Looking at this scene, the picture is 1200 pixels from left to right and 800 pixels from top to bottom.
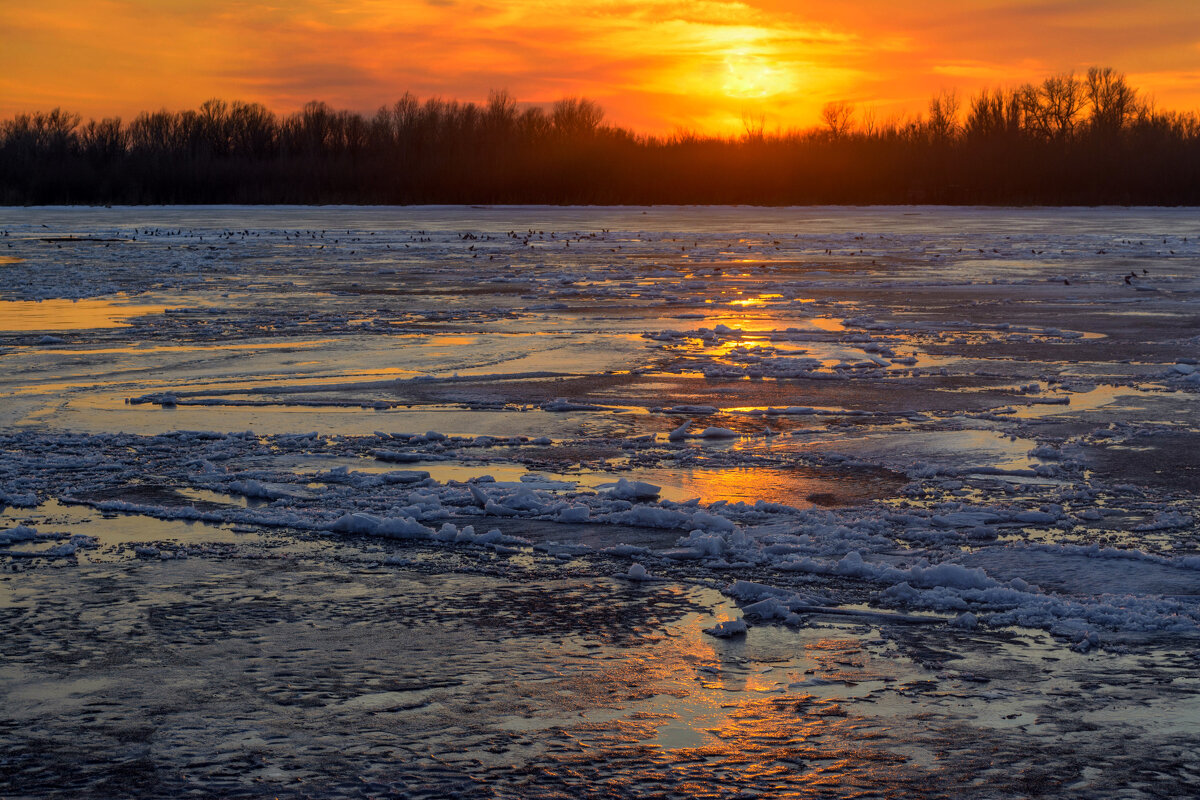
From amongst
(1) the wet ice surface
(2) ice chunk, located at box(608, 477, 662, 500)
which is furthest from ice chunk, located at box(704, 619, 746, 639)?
(2) ice chunk, located at box(608, 477, 662, 500)

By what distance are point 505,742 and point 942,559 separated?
2.46 meters

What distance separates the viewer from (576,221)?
5431cm

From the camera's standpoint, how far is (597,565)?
498 centimetres

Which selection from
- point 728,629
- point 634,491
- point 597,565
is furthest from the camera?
point 634,491

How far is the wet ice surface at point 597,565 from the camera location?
10.5ft

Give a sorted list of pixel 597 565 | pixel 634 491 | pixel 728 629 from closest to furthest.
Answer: pixel 728 629, pixel 597 565, pixel 634 491

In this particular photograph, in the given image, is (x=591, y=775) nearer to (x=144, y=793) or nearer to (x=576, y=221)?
(x=144, y=793)

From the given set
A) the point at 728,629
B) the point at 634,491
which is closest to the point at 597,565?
the point at 728,629

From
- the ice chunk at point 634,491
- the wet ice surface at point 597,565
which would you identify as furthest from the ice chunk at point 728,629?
the ice chunk at point 634,491

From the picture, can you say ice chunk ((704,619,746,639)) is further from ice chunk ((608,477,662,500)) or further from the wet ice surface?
ice chunk ((608,477,662,500))

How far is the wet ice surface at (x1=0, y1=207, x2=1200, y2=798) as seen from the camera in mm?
3195

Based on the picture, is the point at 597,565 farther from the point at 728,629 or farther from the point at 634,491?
the point at 634,491

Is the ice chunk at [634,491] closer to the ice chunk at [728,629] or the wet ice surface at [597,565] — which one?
the wet ice surface at [597,565]

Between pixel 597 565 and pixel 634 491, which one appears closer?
pixel 597 565
